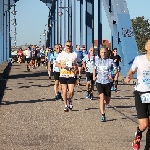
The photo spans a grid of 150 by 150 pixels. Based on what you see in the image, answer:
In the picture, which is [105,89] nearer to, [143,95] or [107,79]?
[107,79]

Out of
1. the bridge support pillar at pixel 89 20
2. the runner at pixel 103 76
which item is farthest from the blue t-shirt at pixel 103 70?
the bridge support pillar at pixel 89 20

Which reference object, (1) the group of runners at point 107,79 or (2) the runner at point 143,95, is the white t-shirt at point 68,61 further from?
(2) the runner at point 143,95

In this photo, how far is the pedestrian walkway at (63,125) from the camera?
352 inches

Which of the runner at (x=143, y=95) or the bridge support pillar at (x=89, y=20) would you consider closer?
the runner at (x=143, y=95)

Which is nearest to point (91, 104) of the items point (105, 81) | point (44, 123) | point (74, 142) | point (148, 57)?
point (105, 81)

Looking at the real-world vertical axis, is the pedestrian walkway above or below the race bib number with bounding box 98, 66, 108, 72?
below

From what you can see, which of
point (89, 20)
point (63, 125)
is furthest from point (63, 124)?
point (89, 20)

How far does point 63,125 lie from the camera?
11133 mm

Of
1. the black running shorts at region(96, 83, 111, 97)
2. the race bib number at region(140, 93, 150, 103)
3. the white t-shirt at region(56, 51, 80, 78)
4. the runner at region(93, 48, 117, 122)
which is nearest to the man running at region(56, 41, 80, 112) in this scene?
the white t-shirt at region(56, 51, 80, 78)

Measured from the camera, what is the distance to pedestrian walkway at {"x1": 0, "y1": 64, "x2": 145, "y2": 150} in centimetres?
894

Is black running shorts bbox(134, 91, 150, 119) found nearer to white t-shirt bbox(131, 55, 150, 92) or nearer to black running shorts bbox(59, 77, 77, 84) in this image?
white t-shirt bbox(131, 55, 150, 92)

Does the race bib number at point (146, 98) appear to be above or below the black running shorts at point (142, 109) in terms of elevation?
above

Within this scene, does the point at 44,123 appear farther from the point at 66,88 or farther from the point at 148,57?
the point at 148,57

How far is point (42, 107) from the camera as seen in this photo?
14703 millimetres
